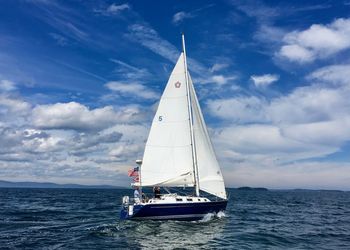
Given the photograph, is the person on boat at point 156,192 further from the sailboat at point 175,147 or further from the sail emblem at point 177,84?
the sail emblem at point 177,84

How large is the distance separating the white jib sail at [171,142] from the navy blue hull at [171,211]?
10.2 feet

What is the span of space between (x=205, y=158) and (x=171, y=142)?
417 centimetres

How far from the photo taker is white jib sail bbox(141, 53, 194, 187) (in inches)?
1537

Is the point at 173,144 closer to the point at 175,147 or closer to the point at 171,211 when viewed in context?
the point at 175,147

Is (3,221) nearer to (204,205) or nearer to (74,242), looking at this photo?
(74,242)

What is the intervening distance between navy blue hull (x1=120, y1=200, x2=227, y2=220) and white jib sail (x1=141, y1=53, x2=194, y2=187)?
Result: 10.2 ft

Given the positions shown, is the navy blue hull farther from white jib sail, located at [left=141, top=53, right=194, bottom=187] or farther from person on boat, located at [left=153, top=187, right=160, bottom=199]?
white jib sail, located at [left=141, top=53, right=194, bottom=187]

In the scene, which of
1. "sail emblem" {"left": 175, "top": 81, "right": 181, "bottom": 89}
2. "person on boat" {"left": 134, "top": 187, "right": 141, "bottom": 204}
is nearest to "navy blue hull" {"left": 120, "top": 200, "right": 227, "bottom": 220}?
"person on boat" {"left": 134, "top": 187, "right": 141, "bottom": 204}

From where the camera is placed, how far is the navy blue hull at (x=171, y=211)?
35875 mm

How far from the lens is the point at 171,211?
119 feet

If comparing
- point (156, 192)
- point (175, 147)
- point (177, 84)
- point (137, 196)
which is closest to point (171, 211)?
point (156, 192)

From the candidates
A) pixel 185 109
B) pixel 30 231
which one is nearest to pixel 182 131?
pixel 185 109

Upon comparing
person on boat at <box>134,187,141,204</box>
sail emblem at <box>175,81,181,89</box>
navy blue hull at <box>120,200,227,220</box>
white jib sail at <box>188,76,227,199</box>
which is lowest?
navy blue hull at <box>120,200,227,220</box>

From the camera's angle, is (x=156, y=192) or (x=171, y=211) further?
(x=156, y=192)
